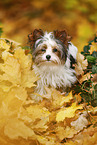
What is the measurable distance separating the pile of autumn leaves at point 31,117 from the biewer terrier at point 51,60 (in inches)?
15.4

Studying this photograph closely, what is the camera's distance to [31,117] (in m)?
1.33

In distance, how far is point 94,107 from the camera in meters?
1.73

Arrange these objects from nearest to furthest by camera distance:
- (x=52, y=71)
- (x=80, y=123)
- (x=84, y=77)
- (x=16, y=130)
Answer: (x=16, y=130), (x=80, y=123), (x=84, y=77), (x=52, y=71)

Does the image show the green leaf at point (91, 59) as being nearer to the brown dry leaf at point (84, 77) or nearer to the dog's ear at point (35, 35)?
the brown dry leaf at point (84, 77)

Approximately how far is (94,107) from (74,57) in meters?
0.70

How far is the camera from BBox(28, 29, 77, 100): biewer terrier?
6.81 feet

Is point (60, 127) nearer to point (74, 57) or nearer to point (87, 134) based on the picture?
point (87, 134)

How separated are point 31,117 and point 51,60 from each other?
33.8 inches

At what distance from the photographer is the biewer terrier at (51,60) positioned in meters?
2.07

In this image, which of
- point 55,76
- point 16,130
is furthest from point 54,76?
point 16,130

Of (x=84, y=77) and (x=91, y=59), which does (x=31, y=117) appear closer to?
(x=84, y=77)

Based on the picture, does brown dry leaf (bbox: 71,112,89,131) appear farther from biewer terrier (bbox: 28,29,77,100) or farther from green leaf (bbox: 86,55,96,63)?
green leaf (bbox: 86,55,96,63)

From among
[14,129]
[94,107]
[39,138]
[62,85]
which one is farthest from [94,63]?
[14,129]

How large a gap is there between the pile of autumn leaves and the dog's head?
1.54 feet
